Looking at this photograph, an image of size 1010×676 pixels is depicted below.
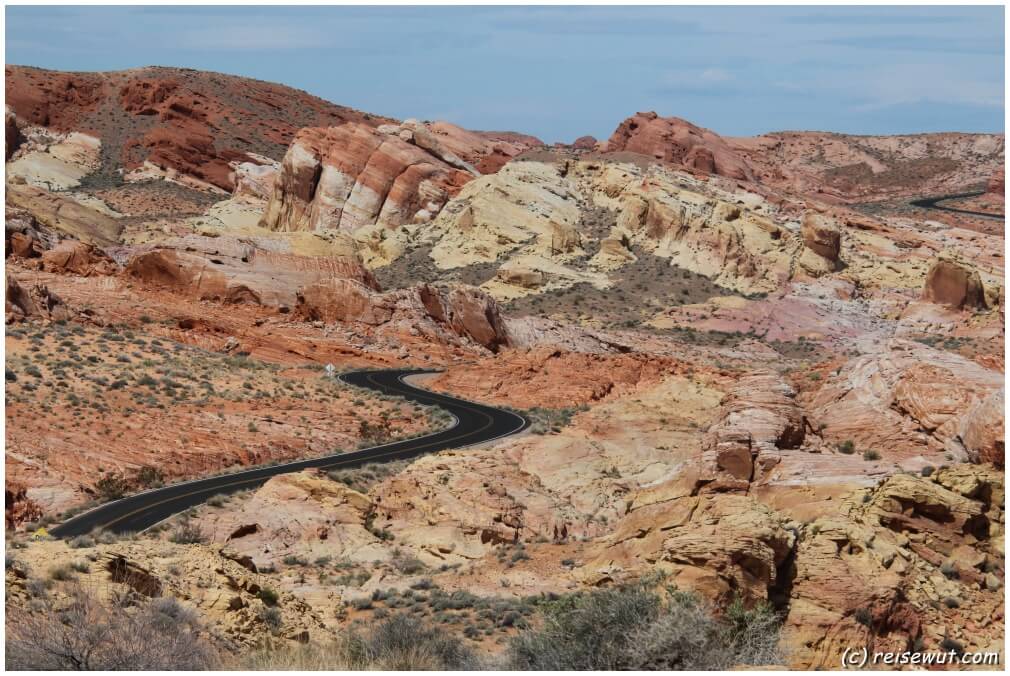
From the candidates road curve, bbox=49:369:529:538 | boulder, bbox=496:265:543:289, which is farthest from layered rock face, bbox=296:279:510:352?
boulder, bbox=496:265:543:289

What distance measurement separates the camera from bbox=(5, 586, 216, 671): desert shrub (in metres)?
15.6

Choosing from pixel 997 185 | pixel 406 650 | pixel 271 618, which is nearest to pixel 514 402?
pixel 271 618

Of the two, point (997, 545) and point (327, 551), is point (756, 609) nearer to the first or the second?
point (997, 545)

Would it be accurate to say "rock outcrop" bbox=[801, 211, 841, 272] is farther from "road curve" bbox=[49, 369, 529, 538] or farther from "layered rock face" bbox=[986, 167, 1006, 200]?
"layered rock face" bbox=[986, 167, 1006, 200]

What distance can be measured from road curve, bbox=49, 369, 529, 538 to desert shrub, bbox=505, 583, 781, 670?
16.0 m

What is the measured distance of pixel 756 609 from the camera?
18.9 metres

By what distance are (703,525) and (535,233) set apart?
78941 mm

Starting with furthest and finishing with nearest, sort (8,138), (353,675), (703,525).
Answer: (8,138), (703,525), (353,675)

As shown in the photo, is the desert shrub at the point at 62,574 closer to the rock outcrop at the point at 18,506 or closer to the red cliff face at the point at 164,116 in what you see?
the rock outcrop at the point at 18,506

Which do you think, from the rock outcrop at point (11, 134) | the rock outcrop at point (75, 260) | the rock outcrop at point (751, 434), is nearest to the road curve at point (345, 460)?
the rock outcrop at point (751, 434)

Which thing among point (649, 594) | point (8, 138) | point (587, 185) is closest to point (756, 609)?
point (649, 594)

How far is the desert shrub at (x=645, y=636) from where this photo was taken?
662 inches

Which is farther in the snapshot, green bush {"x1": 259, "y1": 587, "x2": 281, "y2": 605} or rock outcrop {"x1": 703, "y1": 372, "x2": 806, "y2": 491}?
rock outcrop {"x1": 703, "y1": 372, "x2": 806, "y2": 491}

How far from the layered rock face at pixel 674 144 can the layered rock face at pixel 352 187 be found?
2430cm
